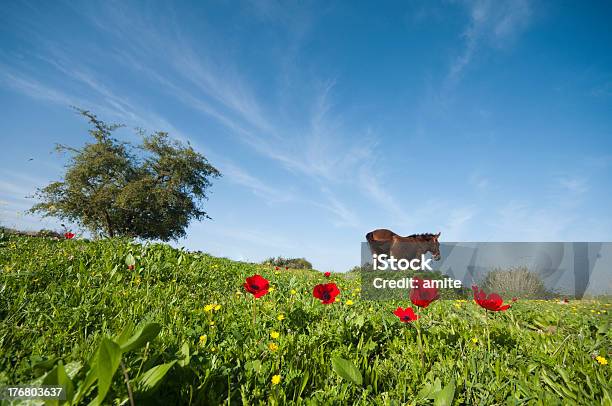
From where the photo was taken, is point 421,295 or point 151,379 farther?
point 421,295

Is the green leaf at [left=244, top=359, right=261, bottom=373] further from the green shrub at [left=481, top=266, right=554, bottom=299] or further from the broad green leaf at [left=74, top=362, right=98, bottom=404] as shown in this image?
the green shrub at [left=481, top=266, right=554, bottom=299]

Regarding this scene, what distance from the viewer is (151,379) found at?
159 cm

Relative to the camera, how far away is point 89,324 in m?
2.65

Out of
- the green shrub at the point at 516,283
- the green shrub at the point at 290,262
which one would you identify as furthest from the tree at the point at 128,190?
the green shrub at the point at 516,283

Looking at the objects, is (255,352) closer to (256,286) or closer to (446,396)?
(256,286)

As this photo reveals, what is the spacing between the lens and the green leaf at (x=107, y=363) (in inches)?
51.8

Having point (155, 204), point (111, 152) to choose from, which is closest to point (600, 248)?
point (155, 204)

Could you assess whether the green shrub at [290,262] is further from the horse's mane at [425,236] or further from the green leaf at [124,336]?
the green leaf at [124,336]

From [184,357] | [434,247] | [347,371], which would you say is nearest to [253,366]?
[184,357]

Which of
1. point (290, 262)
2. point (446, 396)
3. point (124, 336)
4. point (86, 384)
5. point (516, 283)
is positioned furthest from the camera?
point (290, 262)

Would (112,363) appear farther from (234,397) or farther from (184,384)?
(234,397)

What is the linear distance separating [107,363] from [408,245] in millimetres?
14373

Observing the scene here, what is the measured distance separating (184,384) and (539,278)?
57.6 ft

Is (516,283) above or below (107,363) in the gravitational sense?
above
